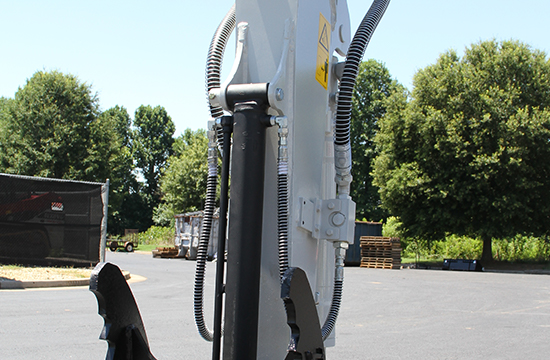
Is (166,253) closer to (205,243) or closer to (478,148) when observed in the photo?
(478,148)

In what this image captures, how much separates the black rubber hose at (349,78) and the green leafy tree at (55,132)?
4202cm

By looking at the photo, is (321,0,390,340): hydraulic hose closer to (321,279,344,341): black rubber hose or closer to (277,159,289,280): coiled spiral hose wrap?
(321,279,344,341): black rubber hose

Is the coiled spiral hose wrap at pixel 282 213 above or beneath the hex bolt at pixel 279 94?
beneath

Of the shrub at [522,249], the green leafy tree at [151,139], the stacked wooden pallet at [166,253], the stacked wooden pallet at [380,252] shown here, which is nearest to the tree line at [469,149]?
the shrub at [522,249]

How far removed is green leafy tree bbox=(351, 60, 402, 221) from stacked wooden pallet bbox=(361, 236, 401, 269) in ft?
81.9

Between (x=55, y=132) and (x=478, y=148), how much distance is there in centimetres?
3177

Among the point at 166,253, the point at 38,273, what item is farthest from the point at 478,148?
the point at 38,273

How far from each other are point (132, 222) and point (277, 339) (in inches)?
2683

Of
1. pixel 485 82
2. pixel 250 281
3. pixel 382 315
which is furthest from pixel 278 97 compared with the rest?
pixel 485 82

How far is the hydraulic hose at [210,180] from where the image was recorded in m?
2.41

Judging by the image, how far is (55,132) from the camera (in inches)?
1651

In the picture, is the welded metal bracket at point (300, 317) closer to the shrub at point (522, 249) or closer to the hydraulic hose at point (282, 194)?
the hydraulic hose at point (282, 194)

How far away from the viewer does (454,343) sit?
6914 millimetres

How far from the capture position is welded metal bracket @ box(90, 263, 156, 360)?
209 centimetres
